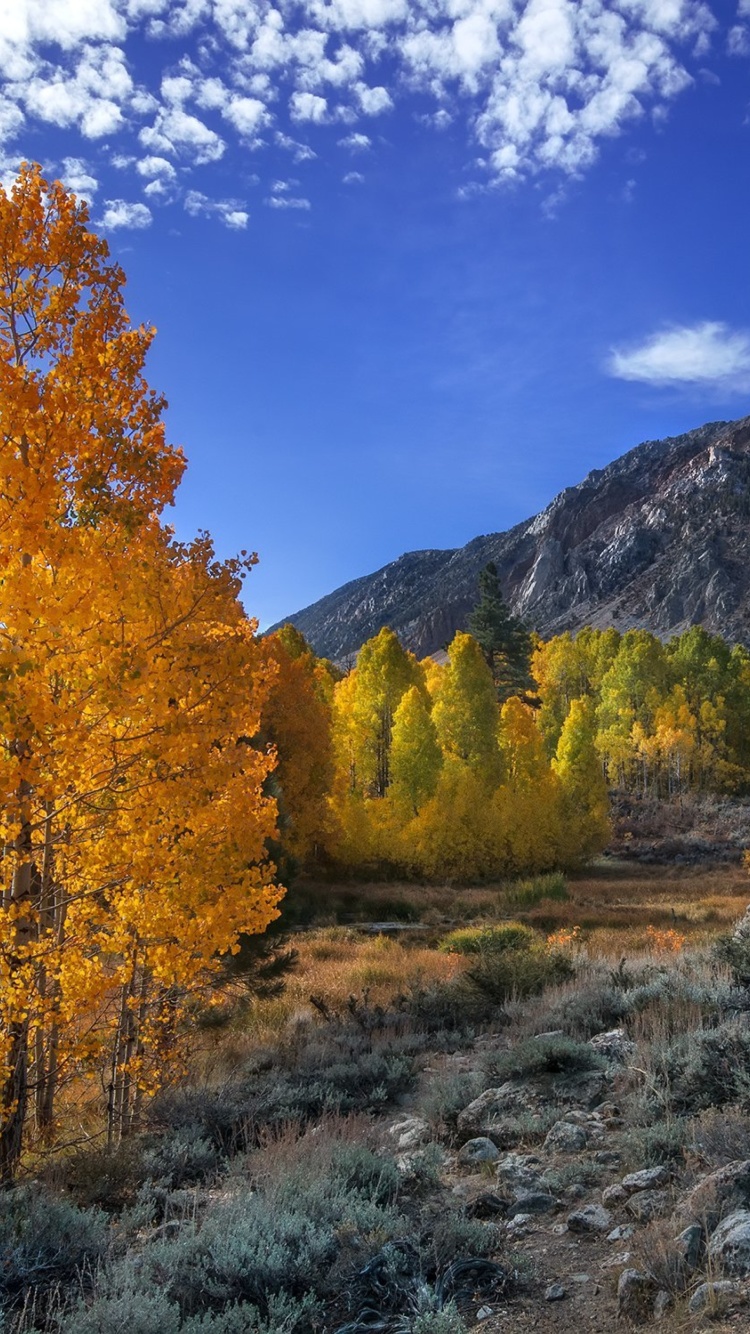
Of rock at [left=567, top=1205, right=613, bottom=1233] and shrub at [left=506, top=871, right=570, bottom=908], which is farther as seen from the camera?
shrub at [left=506, top=871, right=570, bottom=908]

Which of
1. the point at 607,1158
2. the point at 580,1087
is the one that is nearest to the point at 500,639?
the point at 580,1087

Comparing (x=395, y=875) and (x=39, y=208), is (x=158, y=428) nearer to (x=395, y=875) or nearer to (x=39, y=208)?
(x=39, y=208)

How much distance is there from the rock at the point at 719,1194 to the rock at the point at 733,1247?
5.4 inches

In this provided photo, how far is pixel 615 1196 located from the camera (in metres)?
4.50

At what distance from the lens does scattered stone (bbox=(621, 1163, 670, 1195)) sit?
14.7 ft

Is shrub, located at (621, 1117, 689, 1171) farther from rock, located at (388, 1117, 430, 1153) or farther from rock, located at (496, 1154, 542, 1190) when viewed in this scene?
rock, located at (388, 1117, 430, 1153)

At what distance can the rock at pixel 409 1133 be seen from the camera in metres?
6.04

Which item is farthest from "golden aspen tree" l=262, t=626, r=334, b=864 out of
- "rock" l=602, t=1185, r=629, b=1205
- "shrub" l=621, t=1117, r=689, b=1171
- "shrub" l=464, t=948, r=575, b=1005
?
"rock" l=602, t=1185, r=629, b=1205

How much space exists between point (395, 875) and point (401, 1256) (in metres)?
27.9

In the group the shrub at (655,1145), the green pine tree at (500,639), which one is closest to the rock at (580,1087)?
the shrub at (655,1145)

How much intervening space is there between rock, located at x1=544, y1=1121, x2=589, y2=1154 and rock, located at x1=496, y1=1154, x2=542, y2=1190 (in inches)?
7.1

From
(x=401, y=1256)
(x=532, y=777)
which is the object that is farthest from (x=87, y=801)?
(x=532, y=777)

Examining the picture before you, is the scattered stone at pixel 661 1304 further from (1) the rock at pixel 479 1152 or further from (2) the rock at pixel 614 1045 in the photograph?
(2) the rock at pixel 614 1045

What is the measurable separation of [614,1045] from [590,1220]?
340 centimetres
